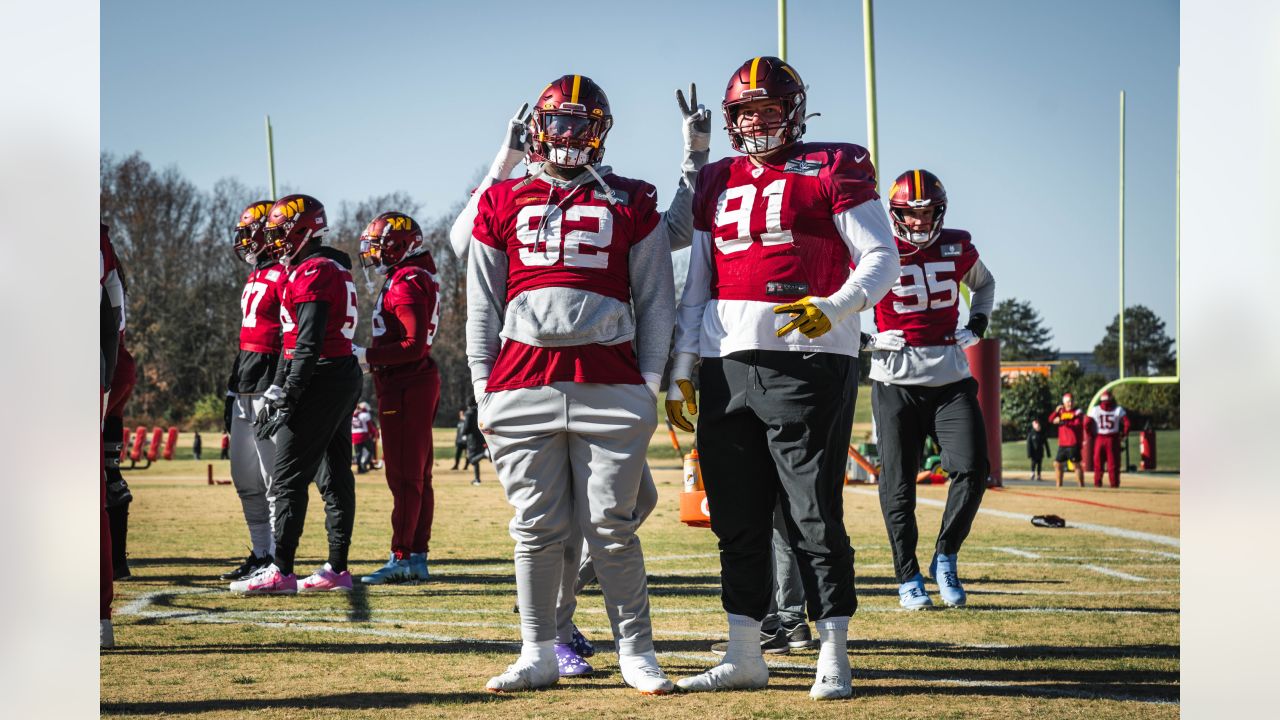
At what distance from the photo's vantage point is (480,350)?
4.54m

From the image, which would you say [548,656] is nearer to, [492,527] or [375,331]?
[375,331]

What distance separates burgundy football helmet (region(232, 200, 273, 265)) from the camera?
24.1ft

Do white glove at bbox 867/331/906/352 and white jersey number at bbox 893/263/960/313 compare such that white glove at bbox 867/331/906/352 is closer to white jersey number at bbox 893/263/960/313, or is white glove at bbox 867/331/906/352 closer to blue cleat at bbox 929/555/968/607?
white jersey number at bbox 893/263/960/313

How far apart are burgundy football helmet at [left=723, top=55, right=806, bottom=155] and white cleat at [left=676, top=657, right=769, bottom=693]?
6.26ft

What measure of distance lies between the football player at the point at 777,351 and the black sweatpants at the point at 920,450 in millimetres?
2171

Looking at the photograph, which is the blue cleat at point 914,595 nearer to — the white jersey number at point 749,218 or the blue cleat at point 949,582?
the blue cleat at point 949,582

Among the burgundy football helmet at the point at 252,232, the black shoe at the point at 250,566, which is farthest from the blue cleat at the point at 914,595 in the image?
the burgundy football helmet at the point at 252,232

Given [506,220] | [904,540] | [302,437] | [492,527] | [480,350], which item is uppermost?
[506,220]

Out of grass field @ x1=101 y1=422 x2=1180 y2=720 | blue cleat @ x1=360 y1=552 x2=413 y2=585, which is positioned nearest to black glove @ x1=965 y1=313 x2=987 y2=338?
grass field @ x1=101 y1=422 x2=1180 y2=720

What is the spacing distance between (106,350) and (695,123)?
2.57 meters

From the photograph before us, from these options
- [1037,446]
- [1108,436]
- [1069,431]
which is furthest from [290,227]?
[1037,446]

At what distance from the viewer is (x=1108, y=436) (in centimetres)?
2345
